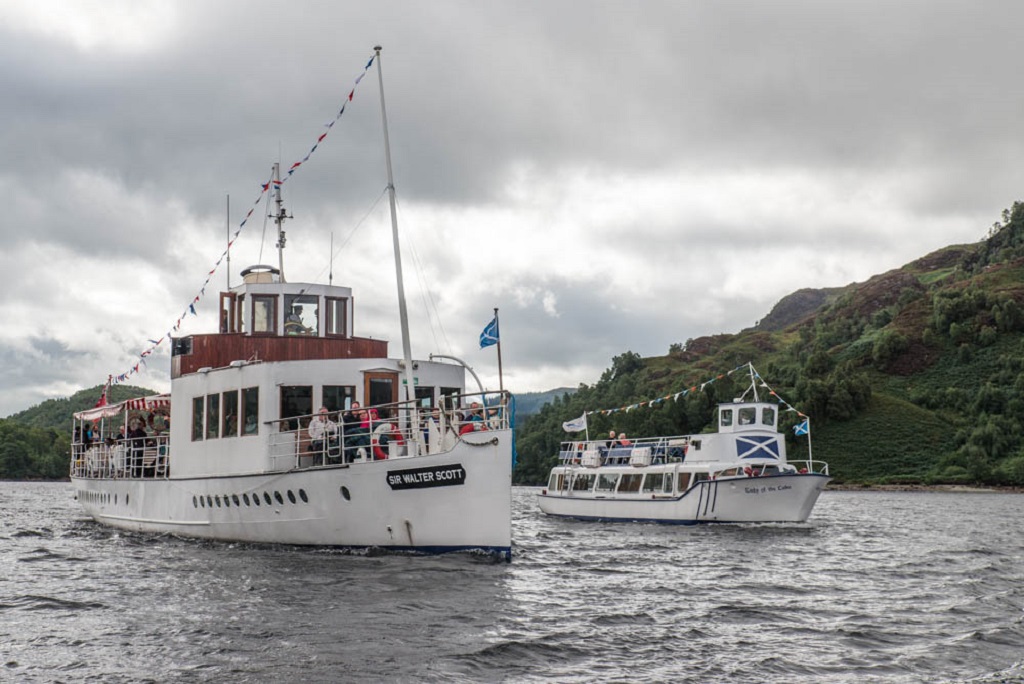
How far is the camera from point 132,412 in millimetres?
34875

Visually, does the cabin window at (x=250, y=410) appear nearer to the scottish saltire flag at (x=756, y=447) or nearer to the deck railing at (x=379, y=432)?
the deck railing at (x=379, y=432)

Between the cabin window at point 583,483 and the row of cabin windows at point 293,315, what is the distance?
24286 mm

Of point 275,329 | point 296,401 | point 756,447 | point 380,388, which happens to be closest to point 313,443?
point 296,401

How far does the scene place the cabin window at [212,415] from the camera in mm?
26469

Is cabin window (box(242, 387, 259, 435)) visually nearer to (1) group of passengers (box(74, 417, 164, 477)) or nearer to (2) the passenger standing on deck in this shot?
(2) the passenger standing on deck

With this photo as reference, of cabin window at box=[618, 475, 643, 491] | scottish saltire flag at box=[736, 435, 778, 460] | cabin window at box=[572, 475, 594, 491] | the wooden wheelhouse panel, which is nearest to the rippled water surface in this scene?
the wooden wheelhouse panel

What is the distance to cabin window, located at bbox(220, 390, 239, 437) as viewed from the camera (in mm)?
25656

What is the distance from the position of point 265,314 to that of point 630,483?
24503 millimetres

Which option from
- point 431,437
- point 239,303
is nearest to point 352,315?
point 239,303

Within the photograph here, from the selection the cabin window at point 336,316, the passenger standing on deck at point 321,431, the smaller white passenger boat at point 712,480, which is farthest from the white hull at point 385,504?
the smaller white passenger boat at point 712,480

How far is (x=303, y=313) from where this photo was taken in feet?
98.6

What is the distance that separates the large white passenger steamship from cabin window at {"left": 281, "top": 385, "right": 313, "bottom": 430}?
0.12 feet

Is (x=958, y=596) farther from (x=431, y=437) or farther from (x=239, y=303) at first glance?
(x=239, y=303)

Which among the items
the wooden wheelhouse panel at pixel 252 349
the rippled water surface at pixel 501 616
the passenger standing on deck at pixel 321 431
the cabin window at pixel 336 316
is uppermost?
the cabin window at pixel 336 316
